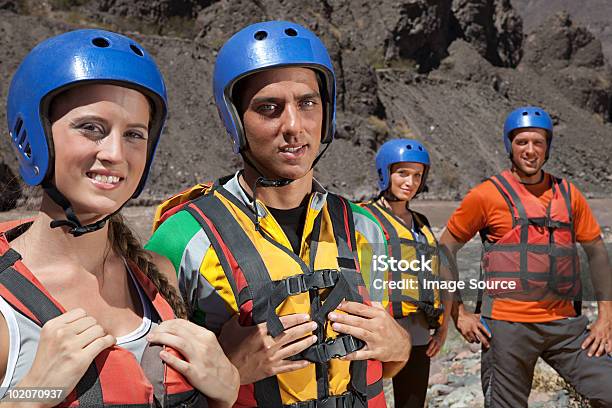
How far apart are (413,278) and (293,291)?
226cm

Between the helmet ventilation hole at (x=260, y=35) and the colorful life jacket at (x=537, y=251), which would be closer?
the helmet ventilation hole at (x=260, y=35)

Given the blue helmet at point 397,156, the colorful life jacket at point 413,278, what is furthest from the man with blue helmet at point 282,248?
the blue helmet at point 397,156

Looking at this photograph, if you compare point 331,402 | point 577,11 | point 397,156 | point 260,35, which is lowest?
point 331,402

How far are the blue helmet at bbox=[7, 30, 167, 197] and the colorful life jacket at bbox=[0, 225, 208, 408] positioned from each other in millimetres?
278

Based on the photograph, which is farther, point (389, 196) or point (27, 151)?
point (389, 196)

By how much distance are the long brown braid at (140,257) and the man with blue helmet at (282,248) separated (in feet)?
0.72

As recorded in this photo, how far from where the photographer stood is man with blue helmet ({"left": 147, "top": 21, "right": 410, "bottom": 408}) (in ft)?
7.11

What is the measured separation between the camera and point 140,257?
198 cm

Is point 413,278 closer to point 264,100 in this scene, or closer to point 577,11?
point 264,100

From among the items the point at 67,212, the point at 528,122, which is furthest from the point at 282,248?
the point at 528,122

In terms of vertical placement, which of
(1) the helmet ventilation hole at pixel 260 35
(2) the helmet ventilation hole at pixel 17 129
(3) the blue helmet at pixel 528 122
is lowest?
(2) the helmet ventilation hole at pixel 17 129

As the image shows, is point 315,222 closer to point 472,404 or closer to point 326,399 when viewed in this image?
point 326,399

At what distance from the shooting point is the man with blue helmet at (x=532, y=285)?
12.8 ft

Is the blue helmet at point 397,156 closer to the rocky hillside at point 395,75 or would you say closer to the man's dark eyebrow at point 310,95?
the man's dark eyebrow at point 310,95
